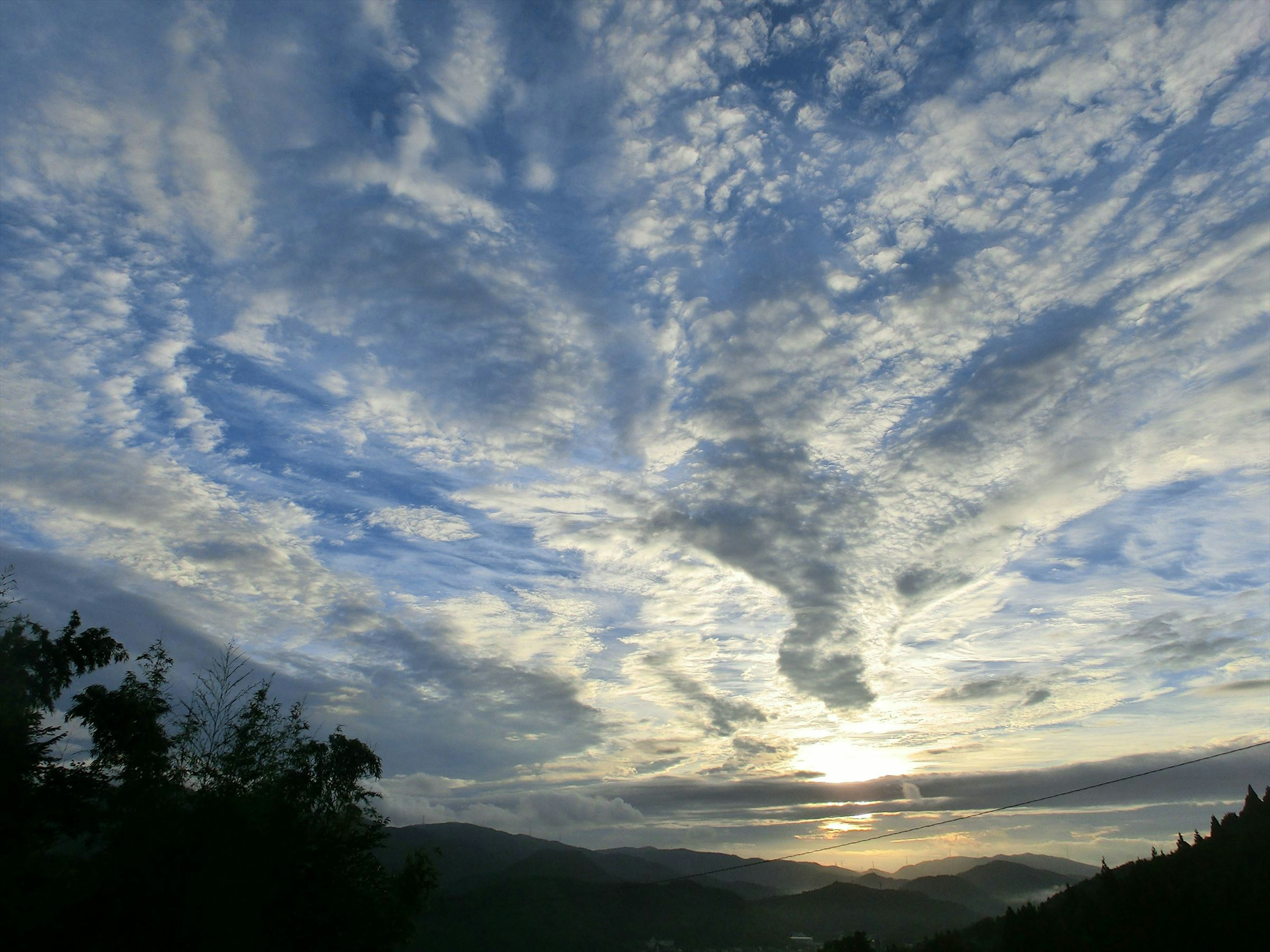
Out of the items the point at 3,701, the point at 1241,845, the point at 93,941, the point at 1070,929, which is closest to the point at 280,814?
the point at 93,941

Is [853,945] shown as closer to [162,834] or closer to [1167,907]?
[1167,907]

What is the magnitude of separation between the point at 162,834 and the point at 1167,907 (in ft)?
344

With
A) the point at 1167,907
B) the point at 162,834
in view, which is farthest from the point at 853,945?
the point at 162,834

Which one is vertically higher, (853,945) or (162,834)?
(162,834)

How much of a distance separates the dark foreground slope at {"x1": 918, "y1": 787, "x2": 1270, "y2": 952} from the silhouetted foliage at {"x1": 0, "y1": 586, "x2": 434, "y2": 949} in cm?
8105

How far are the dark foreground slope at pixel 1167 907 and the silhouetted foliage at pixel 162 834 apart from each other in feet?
266

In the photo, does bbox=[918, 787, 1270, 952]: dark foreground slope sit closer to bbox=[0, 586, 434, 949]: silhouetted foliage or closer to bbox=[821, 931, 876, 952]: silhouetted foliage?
bbox=[821, 931, 876, 952]: silhouetted foliage

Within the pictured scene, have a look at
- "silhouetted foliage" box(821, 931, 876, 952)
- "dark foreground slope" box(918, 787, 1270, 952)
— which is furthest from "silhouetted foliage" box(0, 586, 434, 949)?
"dark foreground slope" box(918, 787, 1270, 952)

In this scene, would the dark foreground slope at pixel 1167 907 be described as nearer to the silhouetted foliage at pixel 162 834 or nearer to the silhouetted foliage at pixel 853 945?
the silhouetted foliage at pixel 853 945

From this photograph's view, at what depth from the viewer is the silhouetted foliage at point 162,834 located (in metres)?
23.8

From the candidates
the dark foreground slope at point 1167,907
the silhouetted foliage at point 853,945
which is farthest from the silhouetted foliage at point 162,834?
the dark foreground slope at point 1167,907

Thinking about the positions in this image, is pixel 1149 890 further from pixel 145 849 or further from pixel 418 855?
pixel 145 849

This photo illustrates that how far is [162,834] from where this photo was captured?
87.8 ft

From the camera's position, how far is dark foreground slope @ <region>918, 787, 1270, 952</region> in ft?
250
